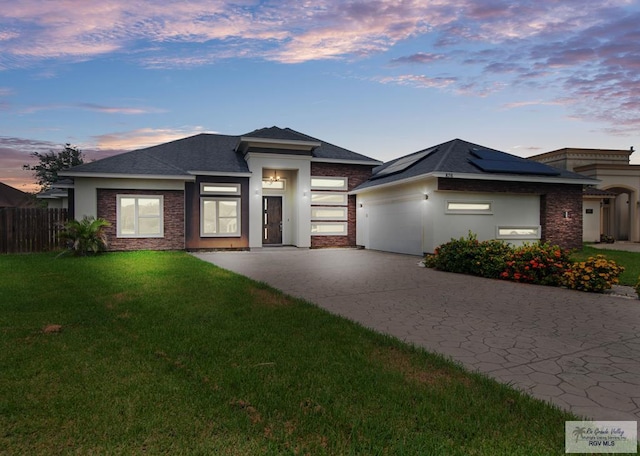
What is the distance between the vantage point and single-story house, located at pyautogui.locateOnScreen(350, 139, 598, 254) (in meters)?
13.6

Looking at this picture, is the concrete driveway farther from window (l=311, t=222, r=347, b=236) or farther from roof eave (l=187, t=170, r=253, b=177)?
window (l=311, t=222, r=347, b=236)

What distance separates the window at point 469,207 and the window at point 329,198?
6.31 metres

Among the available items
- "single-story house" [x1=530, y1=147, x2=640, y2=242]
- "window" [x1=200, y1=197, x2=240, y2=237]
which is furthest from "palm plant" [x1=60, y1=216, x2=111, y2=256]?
"single-story house" [x1=530, y1=147, x2=640, y2=242]

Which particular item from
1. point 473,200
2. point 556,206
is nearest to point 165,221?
point 473,200

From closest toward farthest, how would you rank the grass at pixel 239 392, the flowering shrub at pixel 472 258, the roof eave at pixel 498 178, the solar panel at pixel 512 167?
the grass at pixel 239 392 → the flowering shrub at pixel 472 258 → the roof eave at pixel 498 178 → the solar panel at pixel 512 167

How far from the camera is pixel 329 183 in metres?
18.6

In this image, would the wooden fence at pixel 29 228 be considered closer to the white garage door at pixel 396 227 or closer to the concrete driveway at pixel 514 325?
the concrete driveway at pixel 514 325

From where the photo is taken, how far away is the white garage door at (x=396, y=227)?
14.6m

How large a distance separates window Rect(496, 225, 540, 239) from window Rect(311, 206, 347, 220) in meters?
7.31

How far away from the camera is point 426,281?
8.73 metres

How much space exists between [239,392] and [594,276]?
25.4 feet

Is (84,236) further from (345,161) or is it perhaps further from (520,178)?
(520,178)

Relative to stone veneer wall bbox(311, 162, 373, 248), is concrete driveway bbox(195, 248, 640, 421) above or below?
below

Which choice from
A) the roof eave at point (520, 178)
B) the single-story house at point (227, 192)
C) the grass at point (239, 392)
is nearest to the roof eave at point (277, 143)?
the single-story house at point (227, 192)
